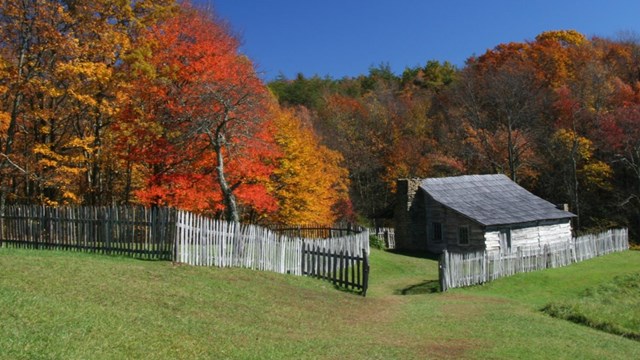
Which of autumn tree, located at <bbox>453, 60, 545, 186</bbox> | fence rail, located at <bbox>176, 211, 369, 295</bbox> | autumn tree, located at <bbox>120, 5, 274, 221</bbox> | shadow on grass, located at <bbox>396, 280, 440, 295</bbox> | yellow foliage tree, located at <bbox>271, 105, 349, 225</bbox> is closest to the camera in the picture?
fence rail, located at <bbox>176, 211, 369, 295</bbox>

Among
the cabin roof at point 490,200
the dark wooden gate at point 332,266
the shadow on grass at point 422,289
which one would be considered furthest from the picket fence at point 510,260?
the dark wooden gate at point 332,266

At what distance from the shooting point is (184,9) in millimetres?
33406

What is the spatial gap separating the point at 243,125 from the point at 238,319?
639 inches

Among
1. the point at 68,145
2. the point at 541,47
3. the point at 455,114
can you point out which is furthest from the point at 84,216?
the point at 541,47

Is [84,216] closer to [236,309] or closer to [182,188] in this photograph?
[182,188]

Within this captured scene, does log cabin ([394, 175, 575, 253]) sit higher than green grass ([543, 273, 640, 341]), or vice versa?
log cabin ([394, 175, 575, 253])

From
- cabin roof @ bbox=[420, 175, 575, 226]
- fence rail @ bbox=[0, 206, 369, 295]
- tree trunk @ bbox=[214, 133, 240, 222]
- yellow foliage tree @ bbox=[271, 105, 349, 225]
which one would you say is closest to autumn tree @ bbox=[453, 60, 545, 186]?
cabin roof @ bbox=[420, 175, 575, 226]

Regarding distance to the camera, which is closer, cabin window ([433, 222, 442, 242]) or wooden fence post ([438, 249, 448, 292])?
wooden fence post ([438, 249, 448, 292])

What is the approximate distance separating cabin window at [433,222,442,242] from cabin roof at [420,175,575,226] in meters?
2.09

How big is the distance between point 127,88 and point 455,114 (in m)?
46.7

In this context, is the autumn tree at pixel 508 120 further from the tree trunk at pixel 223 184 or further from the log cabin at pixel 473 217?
the tree trunk at pixel 223 184

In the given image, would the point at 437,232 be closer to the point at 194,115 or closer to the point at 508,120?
the point at 508,120

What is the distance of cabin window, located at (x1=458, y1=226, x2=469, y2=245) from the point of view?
37844mm

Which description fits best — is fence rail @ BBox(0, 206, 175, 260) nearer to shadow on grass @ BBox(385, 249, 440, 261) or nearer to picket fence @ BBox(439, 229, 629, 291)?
picket fence @ BBox(439, 229, 629, 291)
